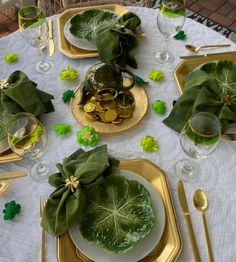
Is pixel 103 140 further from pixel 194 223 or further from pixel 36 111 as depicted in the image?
pixel 194 223

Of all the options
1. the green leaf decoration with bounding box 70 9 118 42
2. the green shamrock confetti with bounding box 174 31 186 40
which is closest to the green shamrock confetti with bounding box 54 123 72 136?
the green leaf decoration with bounding box 70 9 118 42

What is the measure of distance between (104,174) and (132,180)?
0.21 feet

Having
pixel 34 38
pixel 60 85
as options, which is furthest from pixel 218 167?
pixel 34 38

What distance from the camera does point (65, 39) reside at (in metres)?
1.12

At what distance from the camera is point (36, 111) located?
90cm

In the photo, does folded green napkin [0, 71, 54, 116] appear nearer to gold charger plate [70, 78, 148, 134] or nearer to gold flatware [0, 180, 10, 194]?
gold charger plate [70, 78, 148, 134]

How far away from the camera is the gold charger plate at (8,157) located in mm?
837

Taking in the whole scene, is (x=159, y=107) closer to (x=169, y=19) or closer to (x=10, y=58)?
(x=169, y=19)

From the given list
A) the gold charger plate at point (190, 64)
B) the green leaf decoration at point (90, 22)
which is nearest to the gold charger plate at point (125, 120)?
the gold charger plate at point (190, 64)

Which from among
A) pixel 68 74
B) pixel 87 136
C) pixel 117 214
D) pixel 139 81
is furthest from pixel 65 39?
pixel 117 214

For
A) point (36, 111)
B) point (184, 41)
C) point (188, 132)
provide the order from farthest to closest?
point (184, 41), point (36, 111), point (188, 132)

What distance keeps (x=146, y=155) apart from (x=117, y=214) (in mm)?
194

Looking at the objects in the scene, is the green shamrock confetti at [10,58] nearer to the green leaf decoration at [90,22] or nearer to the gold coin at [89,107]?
the green leaf decoration at [90,22]

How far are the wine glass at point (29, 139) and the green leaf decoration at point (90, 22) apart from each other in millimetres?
397
